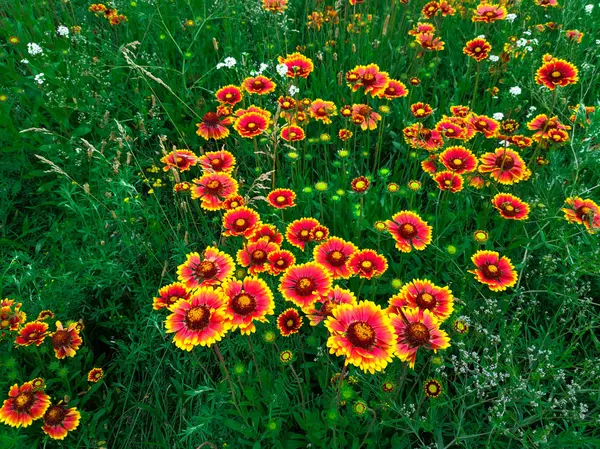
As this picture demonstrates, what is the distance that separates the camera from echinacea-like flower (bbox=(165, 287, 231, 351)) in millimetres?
1241

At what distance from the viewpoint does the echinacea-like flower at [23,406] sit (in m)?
1.59

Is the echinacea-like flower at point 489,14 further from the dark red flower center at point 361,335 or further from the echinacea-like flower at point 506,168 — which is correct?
the dark red flower center at point 361,335

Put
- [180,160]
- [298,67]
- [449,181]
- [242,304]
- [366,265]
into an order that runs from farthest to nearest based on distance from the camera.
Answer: [298,67]
[180,160]
[449,181]
[366,265]
[242,304]

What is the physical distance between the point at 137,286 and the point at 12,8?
293 centimetres

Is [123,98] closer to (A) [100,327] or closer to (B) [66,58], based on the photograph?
(B) [66,58]

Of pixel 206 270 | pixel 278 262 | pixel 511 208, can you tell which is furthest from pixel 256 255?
pixel 511 208

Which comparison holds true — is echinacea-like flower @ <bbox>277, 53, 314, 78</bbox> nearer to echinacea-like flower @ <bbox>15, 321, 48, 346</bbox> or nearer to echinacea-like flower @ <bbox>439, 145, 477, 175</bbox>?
echinacea-like flower @ <bbox>439, 145, 477, 175</bbox>

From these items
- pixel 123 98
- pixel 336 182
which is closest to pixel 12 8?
pixel 123 98

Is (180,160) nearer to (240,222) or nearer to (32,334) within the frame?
(240,222)

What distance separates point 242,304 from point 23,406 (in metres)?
1.01

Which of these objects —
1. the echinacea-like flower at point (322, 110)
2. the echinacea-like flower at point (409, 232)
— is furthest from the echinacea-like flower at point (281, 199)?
the echinacea-like flower at point (322, 110)

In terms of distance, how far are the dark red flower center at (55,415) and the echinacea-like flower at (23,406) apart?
5 centimetres

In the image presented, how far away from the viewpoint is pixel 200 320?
1269 millimetres

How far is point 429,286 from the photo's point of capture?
4.85 ft
